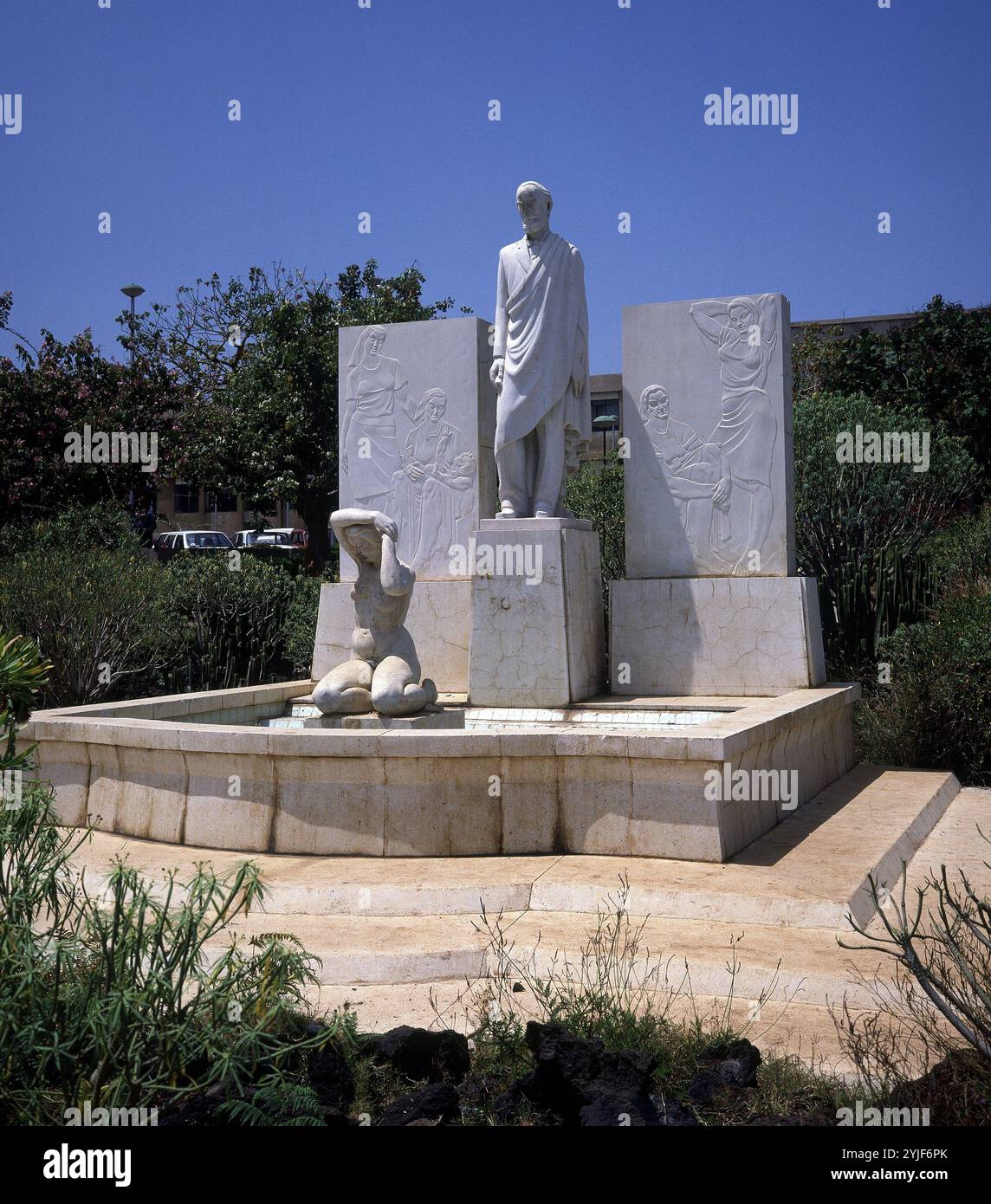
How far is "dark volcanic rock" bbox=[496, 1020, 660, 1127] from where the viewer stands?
3.01 m

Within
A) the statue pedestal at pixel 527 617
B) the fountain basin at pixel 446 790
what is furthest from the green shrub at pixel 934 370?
the fountain basin at pixel 446 790

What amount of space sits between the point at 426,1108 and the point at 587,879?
2419 mm

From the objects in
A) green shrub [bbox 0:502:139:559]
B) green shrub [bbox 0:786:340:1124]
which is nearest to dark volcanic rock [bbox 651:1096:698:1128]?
green shrub [bbox 0:786:340:1124]

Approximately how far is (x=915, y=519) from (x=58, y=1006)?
47.7 feet

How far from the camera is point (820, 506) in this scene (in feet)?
47.0

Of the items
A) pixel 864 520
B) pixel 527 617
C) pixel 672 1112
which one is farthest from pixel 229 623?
pixel 672 1112

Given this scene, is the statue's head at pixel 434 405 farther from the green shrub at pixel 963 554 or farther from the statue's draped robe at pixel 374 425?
the green shrub at pixel 963 554

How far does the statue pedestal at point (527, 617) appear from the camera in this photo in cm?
930

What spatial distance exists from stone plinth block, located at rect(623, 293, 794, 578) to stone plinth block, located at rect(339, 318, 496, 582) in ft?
4.33

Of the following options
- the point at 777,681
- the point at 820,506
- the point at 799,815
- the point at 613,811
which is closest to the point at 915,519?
the point at 820,506

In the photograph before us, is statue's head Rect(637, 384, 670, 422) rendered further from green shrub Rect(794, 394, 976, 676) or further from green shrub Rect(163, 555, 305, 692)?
green shrub Rect(163, 555, 305, 692)

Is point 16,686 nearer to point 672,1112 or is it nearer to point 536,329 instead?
point 672,1112

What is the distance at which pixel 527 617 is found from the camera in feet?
30.7
